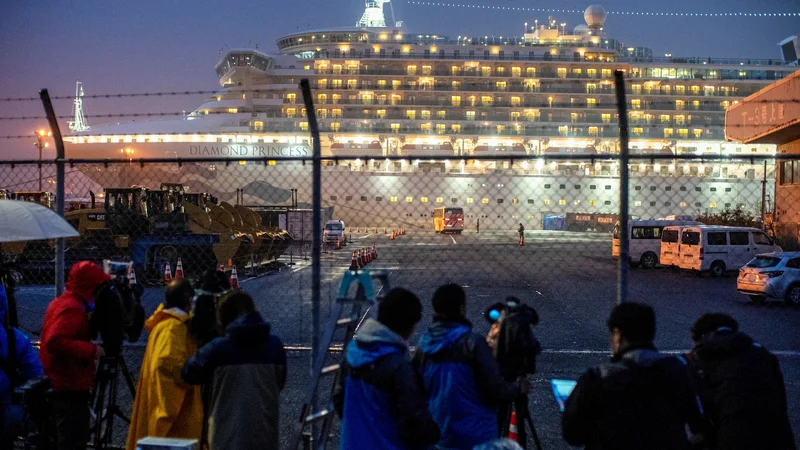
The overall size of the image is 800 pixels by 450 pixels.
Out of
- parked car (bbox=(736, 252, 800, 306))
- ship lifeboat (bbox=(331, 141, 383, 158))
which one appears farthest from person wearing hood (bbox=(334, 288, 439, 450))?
ship lifeboat (bbox=(331, 141, 383, 158))

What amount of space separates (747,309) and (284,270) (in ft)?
43.0

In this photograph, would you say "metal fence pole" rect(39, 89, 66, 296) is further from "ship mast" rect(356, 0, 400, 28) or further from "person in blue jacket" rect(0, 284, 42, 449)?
"ship mast" rect(356, 0, 400, 28)

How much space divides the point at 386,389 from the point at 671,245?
74.9 feet

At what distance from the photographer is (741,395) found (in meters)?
3.41

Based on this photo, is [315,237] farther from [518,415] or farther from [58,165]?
[58,165]

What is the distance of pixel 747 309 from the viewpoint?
14672 millimetres

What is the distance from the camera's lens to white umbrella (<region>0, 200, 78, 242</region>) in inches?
184

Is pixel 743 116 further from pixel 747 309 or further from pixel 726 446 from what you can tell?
pixel 726 446

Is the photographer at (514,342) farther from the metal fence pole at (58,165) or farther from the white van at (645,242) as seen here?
the white van at (645,242)

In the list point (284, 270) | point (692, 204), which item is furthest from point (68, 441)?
point (692, 204)

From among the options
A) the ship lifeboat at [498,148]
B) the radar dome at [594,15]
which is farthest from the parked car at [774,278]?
the radar dome at [594,15]

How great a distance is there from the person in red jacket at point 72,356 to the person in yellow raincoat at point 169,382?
1.70 feet

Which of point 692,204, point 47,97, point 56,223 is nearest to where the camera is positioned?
point 56,223

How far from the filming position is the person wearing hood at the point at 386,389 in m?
3.13
